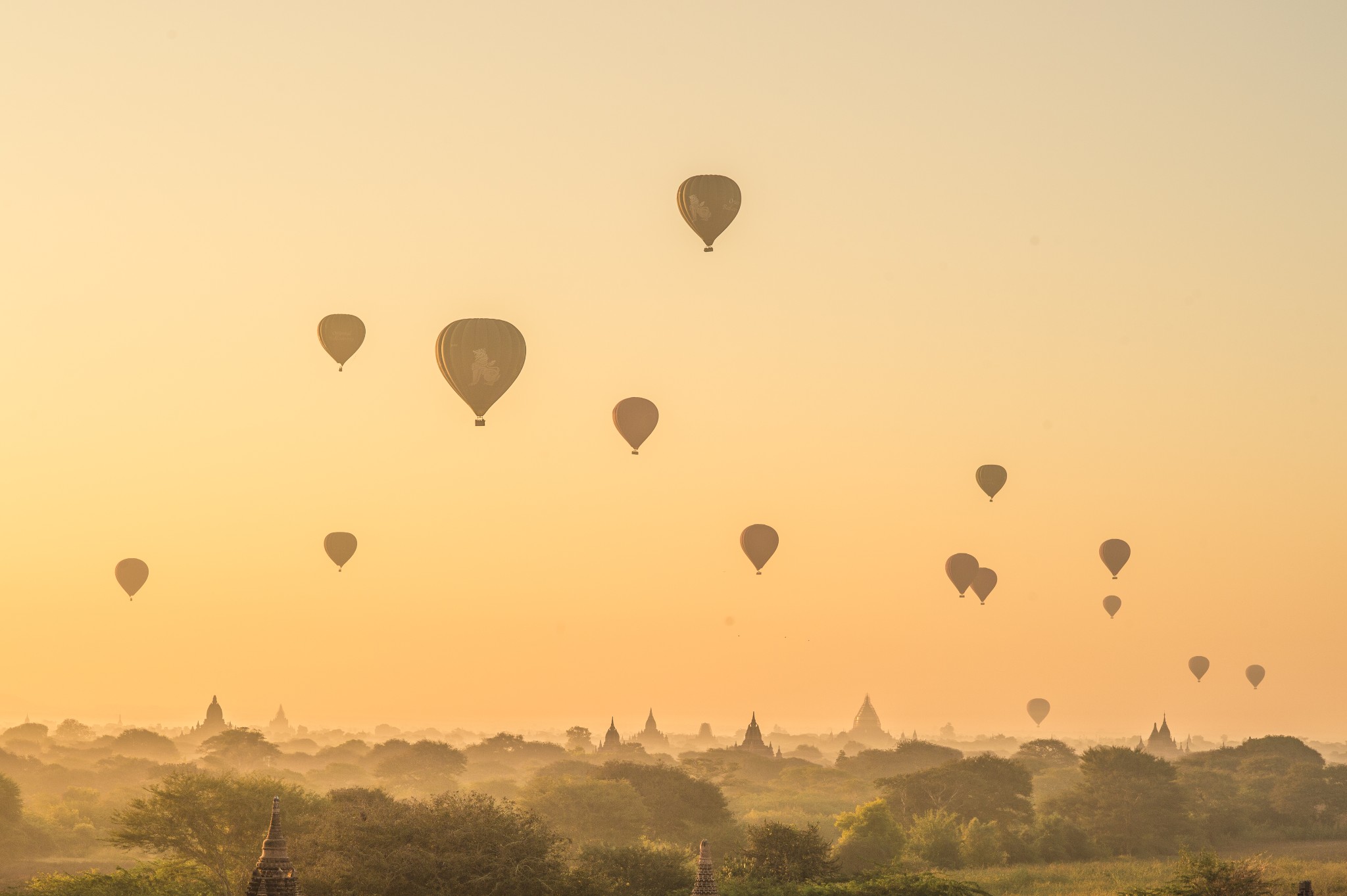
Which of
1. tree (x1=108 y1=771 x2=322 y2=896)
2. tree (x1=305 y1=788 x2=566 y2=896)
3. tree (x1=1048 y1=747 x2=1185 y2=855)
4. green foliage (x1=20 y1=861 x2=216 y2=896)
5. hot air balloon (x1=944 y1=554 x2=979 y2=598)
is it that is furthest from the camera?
hot air balloon (x1=944 y1=554 x2=979 y2=598)

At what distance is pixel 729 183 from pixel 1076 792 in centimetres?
5754

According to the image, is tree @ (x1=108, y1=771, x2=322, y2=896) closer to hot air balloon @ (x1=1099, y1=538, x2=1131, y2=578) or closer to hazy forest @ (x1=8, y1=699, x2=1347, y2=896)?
hazy forest @ (x1=8, y1=699, x2=1347, y2=896)

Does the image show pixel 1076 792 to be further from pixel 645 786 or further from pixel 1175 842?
pixel 645 786

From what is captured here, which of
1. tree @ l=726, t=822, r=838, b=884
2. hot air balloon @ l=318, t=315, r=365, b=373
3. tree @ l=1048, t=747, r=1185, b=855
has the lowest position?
tree @ l=726, t=822, r=838, b=884

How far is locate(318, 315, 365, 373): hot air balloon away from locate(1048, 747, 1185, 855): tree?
186 feet

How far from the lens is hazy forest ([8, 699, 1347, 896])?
4759 centimetres

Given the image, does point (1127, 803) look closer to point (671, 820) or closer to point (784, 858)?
point (671, 820)

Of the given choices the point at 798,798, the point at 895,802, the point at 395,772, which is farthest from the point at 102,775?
the point at 895,802

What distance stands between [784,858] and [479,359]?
24.8 meters

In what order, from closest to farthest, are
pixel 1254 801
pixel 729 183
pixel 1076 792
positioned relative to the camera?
pixel 729 183 < pixel 1076 792 < pixel 1254 801

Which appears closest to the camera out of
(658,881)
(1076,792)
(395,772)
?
Result: (658,881)

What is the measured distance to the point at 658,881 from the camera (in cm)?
5509

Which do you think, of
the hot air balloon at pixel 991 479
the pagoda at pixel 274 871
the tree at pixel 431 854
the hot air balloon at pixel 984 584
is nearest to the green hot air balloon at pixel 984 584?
the hot air balloon at pixel 984 584

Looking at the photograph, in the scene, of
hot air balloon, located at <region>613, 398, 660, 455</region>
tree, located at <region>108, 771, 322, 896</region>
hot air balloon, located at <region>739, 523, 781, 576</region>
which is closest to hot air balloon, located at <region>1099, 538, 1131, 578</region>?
hot air balloon, located at <region>739, 523, 781, 576</region>
